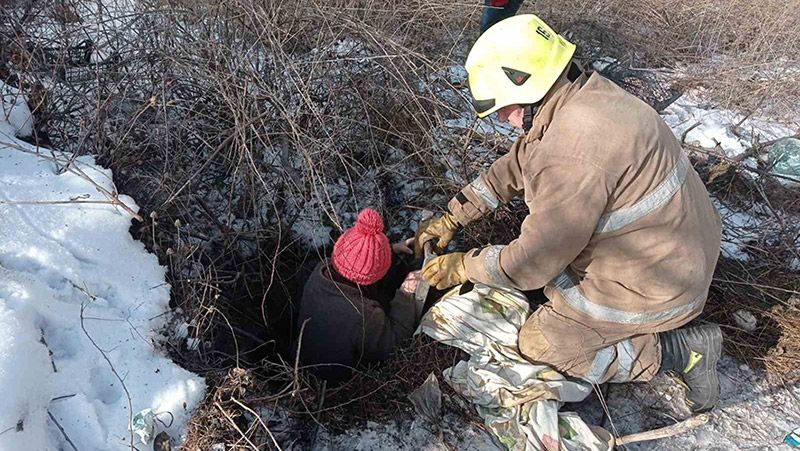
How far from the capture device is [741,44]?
5.78m

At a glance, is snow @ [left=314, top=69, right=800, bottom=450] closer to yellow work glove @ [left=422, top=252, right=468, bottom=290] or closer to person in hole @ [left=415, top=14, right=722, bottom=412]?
person in hole @ [left=415, top=14, right=722, bottom=412]

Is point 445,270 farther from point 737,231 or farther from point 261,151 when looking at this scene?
point 737,231

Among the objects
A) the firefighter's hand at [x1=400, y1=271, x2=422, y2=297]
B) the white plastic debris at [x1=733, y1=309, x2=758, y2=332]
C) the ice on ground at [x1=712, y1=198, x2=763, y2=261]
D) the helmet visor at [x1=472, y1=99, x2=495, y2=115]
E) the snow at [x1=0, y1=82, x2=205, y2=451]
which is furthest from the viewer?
the ice on ground at [x1=712, y1=198, x2=763, y2=261]

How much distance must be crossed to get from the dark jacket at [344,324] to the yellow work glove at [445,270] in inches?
7.5

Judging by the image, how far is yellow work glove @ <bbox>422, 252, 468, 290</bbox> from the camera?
2416 mm

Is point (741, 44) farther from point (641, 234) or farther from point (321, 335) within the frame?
point (321, 335)

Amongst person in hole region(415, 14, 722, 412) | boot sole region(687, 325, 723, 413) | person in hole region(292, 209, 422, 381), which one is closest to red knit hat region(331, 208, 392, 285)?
person in hole region(292, 209, 422, 381)

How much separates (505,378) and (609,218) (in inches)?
32.3

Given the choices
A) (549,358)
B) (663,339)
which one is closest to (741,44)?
(663,339)

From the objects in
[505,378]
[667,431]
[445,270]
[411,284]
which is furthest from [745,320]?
[411,284]

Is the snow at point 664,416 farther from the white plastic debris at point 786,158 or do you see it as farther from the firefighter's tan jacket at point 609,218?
the white plastic debris at point 786,158

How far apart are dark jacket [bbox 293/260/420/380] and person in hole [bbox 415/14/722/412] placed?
285 millimetres

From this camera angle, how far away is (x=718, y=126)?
175 inches

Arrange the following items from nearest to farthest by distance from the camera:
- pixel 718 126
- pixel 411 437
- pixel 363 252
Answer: pixel 411 437 < pixel 363 252 < pixel 718 126
